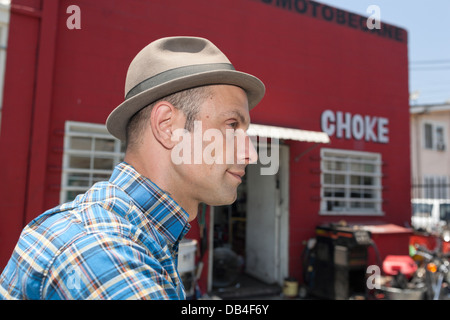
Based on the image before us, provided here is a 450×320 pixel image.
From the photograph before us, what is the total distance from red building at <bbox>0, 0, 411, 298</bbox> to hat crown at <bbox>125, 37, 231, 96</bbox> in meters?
3.85

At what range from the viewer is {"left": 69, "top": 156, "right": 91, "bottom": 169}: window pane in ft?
15.5

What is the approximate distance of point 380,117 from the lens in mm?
7336

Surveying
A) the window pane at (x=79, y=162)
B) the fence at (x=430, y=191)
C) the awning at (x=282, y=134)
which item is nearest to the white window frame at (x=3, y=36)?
the window pane at (x=79, y=162)

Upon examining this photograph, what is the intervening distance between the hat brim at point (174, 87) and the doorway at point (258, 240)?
4519 mm

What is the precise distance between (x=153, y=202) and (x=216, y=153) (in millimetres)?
288

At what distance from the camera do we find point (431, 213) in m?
10.0

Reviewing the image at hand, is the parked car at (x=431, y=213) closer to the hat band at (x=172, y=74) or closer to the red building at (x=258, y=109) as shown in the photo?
the red building at (x=258, y=109)

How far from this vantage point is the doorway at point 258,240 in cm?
603

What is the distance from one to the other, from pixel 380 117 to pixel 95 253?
7.76 metres

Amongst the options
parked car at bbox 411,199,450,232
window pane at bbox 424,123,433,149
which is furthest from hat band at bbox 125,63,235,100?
window pane at bbox 424,123,433,149

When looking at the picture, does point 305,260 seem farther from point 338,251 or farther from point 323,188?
point 323,188

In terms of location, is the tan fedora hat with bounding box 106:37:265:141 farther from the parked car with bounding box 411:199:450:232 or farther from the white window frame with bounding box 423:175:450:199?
the white window frame with bounding box 423:175:450:199
